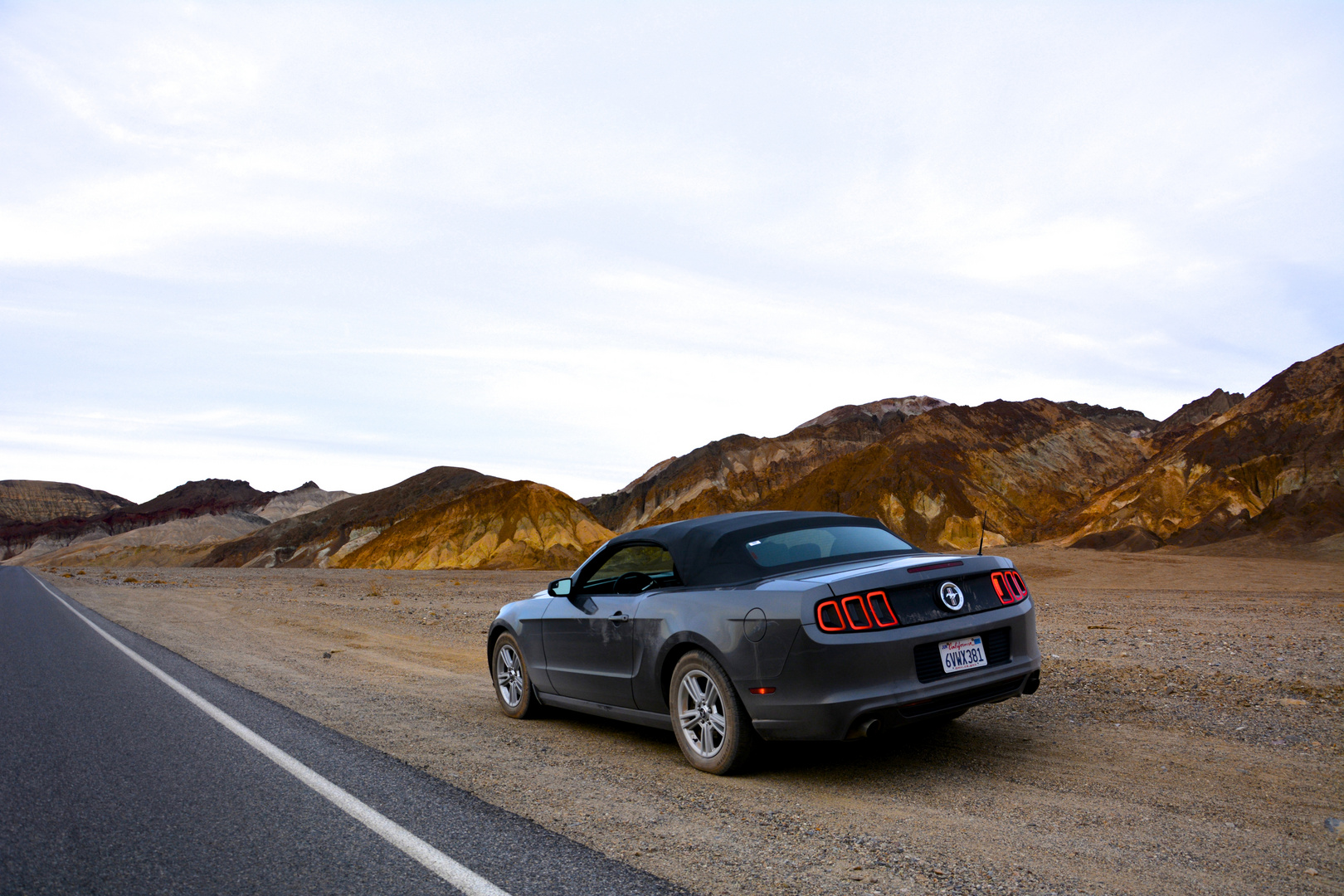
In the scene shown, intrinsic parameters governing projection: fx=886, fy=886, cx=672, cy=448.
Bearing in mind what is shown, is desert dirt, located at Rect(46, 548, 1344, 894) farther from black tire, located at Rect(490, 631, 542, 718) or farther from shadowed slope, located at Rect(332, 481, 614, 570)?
shadowed slope, located at Rect(332, 481, 614, 570)

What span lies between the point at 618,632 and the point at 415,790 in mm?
1539

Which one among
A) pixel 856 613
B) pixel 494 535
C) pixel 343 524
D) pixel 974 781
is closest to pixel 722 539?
pixel 856 613

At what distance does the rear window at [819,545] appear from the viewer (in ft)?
17.5

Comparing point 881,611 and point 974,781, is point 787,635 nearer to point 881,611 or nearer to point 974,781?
point 881,611

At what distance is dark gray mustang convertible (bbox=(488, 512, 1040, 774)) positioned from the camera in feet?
14.7

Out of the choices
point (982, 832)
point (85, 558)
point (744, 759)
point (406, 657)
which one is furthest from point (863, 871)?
point (85, 558)

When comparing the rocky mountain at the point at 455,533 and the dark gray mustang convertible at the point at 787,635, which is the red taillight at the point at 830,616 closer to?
the dark gray mustang convertible at the point at 787,635

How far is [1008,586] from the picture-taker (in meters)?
5.15

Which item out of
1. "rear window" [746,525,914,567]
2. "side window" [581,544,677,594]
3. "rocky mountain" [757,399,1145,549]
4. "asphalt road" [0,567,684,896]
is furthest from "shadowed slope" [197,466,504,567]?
"rear window" [746,525,914,567]

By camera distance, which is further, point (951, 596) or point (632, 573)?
point (632, 573)

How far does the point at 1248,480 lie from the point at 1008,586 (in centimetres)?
6916

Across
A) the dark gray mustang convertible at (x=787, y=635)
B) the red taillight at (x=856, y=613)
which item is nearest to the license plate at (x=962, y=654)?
the dark gray mustang convertible at (x=787, y=635)

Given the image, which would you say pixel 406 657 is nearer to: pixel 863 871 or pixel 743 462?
pixel 863 871

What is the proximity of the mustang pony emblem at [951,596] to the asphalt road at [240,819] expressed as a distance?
225cm
